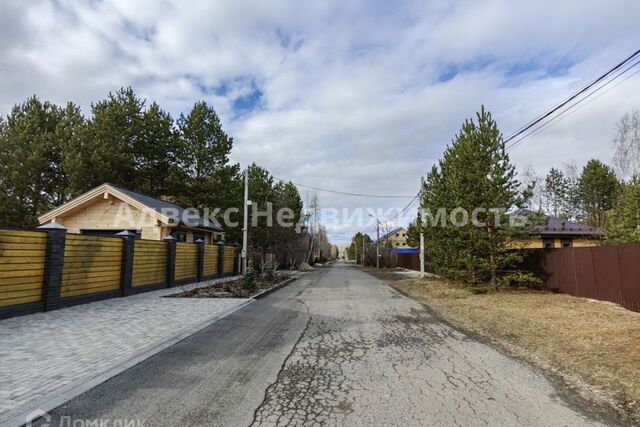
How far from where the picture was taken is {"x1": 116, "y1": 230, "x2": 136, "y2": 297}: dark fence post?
11.8m

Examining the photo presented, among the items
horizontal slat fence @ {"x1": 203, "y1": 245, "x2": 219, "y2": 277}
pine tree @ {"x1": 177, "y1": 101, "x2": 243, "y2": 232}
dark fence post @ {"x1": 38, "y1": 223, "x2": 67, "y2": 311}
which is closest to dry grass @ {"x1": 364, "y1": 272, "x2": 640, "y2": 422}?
dark fence post @ {"x1": 38, "y1": 223, "x2": 67, "y2": 311}

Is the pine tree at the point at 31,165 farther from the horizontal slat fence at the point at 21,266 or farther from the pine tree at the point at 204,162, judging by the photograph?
the horizontal slat fence at the point at 21,266

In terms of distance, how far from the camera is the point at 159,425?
10.8 feet

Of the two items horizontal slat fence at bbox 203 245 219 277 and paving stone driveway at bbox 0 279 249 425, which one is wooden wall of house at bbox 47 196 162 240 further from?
paving stone driveway at bbox 0 279 249 425

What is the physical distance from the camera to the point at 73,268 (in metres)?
9.58

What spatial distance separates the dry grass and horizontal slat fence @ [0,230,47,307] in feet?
31.1

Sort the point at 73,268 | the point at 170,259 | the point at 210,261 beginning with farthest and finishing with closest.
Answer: the point at 210,261 → the point at 170,259 → the point at 73,268

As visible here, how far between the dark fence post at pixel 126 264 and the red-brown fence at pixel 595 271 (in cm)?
1439

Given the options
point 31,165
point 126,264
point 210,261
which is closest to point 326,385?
point 126,264

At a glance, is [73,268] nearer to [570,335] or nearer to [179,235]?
[179,235]

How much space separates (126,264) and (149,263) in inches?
65.6

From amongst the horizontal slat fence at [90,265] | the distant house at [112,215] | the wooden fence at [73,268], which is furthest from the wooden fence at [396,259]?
the horizontal slat fence at [90,265]

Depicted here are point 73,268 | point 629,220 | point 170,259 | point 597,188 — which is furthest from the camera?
point 597,188

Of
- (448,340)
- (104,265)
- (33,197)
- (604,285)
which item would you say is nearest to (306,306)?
(448,340)
